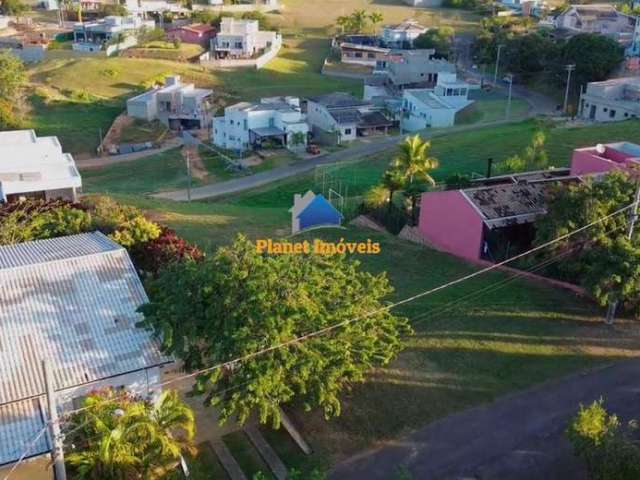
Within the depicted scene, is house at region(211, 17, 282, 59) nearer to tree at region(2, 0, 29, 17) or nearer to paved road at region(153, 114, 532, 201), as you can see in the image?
paved road at region(153, 114, 532, 201)

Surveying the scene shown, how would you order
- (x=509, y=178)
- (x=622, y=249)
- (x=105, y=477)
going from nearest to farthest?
1. (x=105, y=477)
2. (x=622, y=249)
3. (x=509, y=178)

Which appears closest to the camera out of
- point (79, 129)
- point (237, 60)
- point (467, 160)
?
point (467, 160)

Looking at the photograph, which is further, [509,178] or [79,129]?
[79,129]

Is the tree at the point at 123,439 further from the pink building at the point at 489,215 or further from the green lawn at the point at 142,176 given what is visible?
the green lawn at the point at 142,176

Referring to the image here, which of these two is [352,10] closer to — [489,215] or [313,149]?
[313,149]

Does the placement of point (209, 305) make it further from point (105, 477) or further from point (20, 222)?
point (20, 222)

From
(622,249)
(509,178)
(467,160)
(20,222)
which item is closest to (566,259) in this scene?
(622,249)

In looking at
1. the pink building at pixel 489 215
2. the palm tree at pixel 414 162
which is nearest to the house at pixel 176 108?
the palm tree at pixel 414 162
